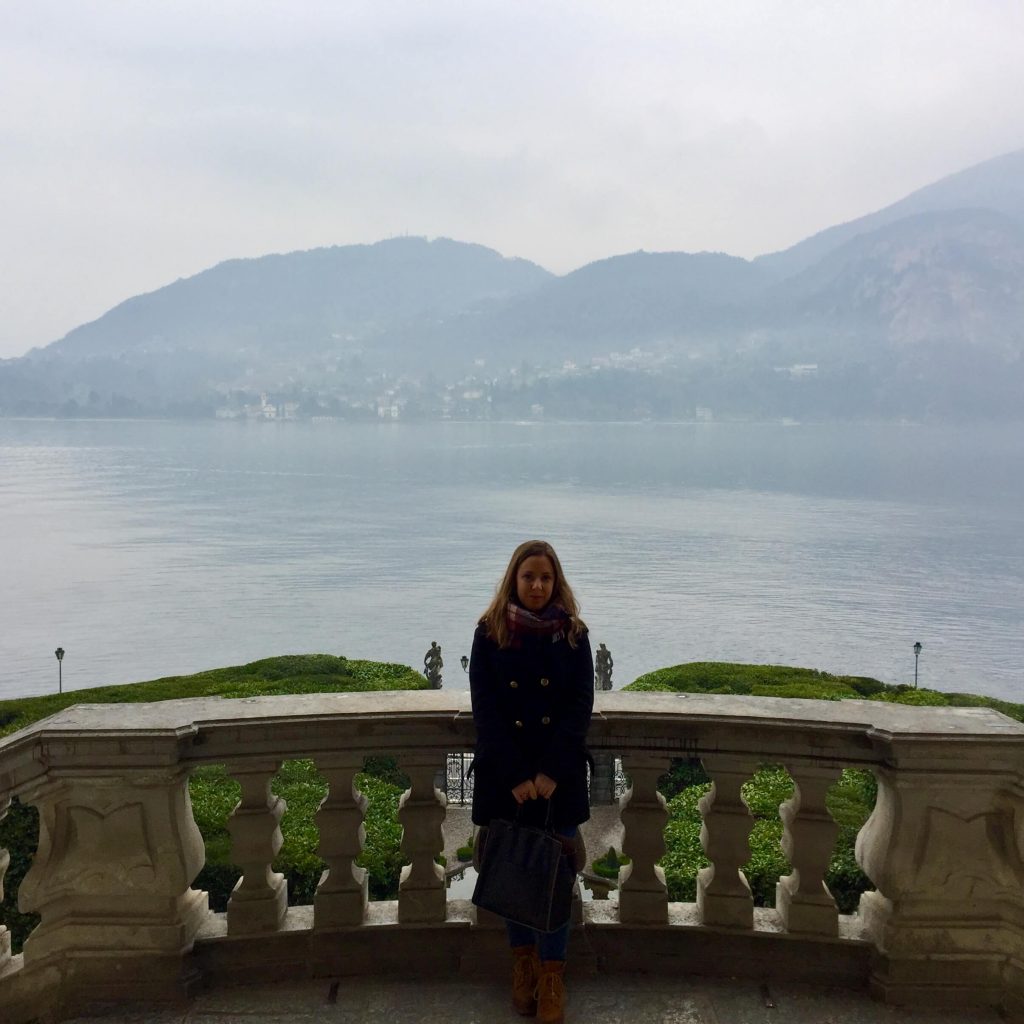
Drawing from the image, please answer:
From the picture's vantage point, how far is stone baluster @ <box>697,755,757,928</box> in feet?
13.2

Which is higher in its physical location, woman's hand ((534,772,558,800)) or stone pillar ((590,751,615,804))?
woman's hand ((534,772,558,800))

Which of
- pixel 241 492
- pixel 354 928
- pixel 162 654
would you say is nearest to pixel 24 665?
pixel 162 654

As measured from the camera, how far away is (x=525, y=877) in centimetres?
370

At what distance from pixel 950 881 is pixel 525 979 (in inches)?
70.2

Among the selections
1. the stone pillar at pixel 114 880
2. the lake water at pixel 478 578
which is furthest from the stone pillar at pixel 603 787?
the lake water at pixel 478 578

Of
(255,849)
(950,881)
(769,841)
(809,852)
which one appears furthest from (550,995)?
(769,841)

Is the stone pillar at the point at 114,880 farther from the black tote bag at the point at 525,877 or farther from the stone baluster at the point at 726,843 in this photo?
the stone baluster at the point at 726,843

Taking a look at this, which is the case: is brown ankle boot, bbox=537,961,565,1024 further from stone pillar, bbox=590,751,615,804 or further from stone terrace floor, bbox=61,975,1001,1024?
stone pillar, bbox=590,751,615,804

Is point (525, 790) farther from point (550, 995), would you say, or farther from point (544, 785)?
point (550, 995)

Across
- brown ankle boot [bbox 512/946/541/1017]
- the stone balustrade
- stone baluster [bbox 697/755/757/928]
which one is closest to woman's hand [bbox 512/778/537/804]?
the stone balustrade

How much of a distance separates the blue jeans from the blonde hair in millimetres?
827

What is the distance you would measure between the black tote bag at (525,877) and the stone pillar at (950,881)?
4.40 feet

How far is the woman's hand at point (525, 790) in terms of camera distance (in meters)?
3.74

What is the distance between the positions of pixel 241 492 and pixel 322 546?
201 ft
